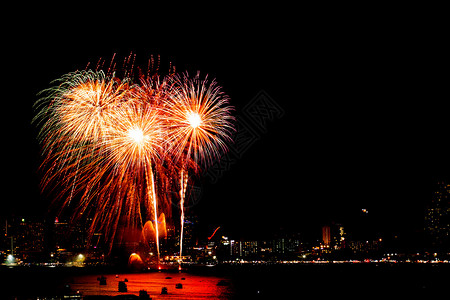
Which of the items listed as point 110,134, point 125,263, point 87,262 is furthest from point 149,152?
point 87,262

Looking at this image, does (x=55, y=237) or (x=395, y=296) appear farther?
(x=55, y=237)

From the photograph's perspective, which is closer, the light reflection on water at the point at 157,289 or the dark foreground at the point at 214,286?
the light reflection on water at the point at 157,289

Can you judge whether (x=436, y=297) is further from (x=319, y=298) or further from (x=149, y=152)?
(x=149, y=152)

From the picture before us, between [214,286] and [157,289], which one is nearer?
[157,289]

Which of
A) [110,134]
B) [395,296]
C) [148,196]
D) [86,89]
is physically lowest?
[395,296]

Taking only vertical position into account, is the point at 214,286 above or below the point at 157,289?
below

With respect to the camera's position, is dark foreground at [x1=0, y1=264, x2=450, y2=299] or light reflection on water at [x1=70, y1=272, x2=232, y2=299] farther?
dark foreground at [x1=0, y1=264, x2=450, y2=299]

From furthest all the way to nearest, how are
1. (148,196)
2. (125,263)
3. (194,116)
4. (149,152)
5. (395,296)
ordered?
(125,263), (395,296), (148,196), (149,152), (194,116)

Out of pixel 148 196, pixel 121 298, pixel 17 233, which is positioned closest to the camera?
pixel 121 298

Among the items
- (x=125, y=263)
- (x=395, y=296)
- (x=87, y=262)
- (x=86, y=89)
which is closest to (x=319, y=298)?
(x=395, y=296)

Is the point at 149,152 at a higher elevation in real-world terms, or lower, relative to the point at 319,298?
higher
